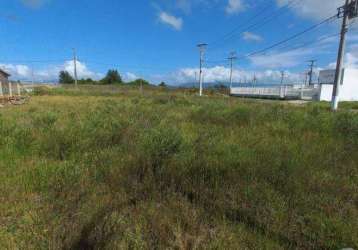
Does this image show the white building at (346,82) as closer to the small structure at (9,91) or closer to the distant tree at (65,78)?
the small structure at (9,91)

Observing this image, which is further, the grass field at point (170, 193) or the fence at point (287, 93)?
the fence at point (287, 93)

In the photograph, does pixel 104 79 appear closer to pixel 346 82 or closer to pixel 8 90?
pixel 8 90

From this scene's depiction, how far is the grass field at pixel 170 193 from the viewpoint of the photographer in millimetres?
2336

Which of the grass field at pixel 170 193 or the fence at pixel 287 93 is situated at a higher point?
the fence at pixel 287 93

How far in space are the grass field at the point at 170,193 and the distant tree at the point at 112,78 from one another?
84.7 metres

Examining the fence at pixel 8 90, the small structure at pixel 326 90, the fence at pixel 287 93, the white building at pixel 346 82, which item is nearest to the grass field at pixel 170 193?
the fence at pixel 8 90

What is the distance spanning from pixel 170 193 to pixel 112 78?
8863 centimetres

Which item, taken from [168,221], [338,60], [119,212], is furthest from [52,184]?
[338,60]

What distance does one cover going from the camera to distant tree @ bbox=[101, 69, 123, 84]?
281 ft

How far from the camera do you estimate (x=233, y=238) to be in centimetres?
234

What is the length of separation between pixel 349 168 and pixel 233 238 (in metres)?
3.24

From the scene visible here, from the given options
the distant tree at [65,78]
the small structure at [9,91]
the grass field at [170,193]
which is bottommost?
the grass field at [170,193]

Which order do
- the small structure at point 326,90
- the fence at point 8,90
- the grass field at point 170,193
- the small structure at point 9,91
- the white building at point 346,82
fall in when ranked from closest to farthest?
the grass field at point 170,193, the small structure at point 9,91, the fence at point 8,90, the small structure at point 326,90, the white building at point 346,82

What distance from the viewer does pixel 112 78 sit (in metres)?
85.8
